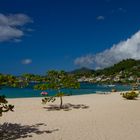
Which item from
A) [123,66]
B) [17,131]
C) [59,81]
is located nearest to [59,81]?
[59,81]

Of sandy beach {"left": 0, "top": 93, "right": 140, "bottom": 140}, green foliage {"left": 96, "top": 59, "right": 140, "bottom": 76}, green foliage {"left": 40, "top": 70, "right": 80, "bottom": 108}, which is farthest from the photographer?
green foliage {"left": 96, "top": 59, "right": 140, "bottom": 76}

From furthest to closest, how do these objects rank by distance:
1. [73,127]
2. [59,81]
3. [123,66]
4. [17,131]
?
[123,66]
[59,81]
[73,127]
[17,131]

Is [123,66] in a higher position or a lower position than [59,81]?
higher

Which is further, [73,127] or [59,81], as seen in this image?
[59,81]

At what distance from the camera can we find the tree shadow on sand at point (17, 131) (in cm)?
1260

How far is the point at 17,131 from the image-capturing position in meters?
13.6

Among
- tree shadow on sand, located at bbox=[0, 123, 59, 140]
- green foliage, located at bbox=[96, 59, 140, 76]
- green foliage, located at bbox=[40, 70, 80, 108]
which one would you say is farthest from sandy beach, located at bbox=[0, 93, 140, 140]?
green foliage, located at bbox=[96, 59, 140, 76]

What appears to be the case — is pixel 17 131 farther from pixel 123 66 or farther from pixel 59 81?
pixel 123 66

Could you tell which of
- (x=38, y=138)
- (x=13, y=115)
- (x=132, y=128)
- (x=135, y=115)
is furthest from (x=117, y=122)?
(x=13, y=115)

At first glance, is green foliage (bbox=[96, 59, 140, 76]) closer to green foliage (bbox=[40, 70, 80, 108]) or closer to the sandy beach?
green foliage (bbox=[40, 70, 80, 108])

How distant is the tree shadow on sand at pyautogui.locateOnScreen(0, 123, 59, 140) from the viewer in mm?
12602

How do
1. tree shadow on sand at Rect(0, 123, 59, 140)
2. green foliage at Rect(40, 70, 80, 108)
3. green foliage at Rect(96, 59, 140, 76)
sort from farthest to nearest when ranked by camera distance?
green foliage at Rect(96, 59, 140, 76) < green foliage at Rect(40, 70, 80, 108) < tree shadow on sand at Rect(0, 123, 59, 140)

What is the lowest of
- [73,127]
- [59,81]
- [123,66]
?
[73,127]

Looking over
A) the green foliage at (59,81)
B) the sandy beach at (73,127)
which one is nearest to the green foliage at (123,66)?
the green foliage at (59,81)
